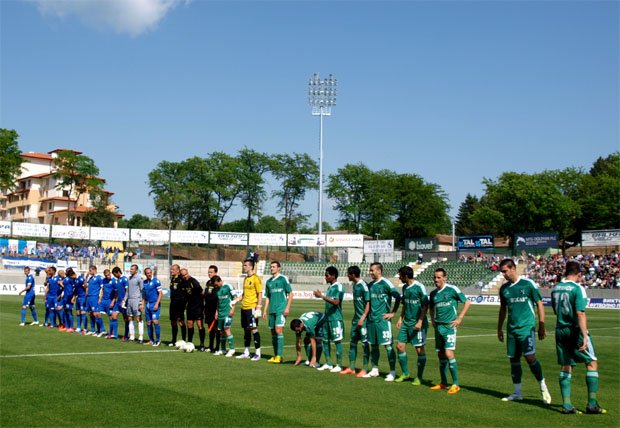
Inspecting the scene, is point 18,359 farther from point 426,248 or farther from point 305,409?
point 426,248

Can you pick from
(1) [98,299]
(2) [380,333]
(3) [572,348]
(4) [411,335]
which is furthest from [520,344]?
(1) [98,299]

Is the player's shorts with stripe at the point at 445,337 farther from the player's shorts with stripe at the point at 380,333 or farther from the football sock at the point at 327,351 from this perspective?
the football sock at the point at 327,351

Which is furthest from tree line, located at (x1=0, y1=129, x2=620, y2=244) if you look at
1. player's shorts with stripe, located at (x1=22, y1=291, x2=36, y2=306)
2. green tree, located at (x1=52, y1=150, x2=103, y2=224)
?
player's shorts with stripe, located at (x1=22, y1=291, x2=36, y2=306)

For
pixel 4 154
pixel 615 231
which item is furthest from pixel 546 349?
pixel 4 154

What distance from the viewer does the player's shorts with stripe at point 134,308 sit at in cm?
1967

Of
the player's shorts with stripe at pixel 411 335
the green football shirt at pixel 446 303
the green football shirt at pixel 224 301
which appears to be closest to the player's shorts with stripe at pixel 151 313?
the green football shirt at pixel 224 301

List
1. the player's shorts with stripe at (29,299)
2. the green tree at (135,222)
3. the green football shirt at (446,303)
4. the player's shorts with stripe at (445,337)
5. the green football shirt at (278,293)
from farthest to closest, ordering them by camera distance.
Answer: the green tree at (135,222), the player's shorts with stripe at (29,299), the green football shirt at (278,293), the green football shirt at (446,303), the player's shorts with stripe at (445,337)

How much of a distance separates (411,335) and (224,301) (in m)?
5.90

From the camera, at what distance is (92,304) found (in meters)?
21.8

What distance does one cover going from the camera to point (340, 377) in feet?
42.4

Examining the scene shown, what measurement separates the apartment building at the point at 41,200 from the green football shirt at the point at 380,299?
97.6 m

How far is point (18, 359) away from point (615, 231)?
56.7 m

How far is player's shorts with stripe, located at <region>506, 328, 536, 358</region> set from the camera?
10461 mm

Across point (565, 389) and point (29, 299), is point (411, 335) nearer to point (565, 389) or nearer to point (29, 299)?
point (565, 389)
